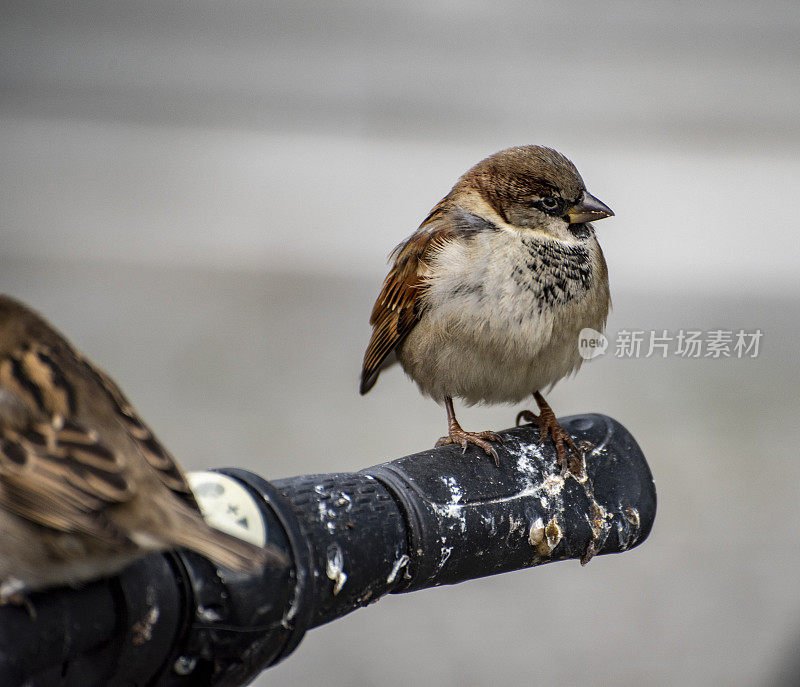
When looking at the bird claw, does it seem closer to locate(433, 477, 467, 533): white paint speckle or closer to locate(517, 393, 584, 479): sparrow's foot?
locate(517, 393, 584, 479): sparrow's foot

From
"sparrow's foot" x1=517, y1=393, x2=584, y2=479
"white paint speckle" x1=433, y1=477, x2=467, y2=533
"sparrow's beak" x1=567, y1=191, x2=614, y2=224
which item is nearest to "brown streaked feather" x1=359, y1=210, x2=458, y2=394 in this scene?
"sparrow's beak" x1=567, y1=191, x2=614, y2=224

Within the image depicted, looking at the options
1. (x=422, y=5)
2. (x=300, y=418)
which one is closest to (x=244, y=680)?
(x=300, y=418)

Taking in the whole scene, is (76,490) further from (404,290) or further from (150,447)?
(404,290)

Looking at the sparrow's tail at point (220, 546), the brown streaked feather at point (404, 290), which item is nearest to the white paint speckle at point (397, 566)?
the sparrow's tail at point (220, 546)

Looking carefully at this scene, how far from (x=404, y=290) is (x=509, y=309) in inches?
11.8

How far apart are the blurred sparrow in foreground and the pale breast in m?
1.03

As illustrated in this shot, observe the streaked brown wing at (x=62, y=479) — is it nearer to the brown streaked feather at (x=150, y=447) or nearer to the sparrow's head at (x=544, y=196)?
the brown streaked feather at (x=150, y=447)

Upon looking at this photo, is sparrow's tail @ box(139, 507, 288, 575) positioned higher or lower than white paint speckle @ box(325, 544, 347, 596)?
higher

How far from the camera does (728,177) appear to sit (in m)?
6.34

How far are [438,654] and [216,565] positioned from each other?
2240mm

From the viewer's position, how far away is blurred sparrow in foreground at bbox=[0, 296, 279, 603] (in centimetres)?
97

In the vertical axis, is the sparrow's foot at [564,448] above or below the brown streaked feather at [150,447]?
below

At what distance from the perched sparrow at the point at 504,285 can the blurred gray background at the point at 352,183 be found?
80.0 inches

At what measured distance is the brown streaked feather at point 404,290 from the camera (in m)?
2.19
